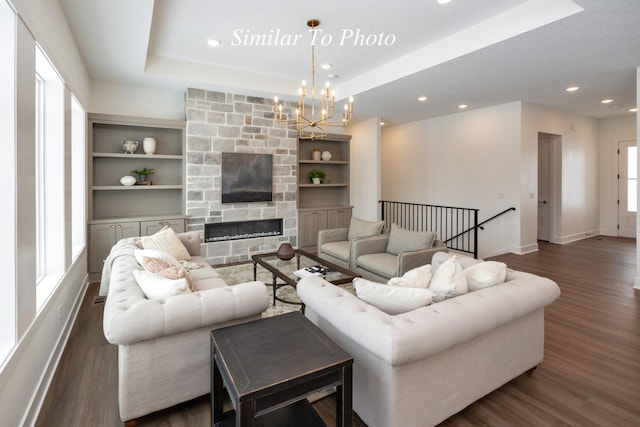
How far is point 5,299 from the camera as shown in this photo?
172 cm

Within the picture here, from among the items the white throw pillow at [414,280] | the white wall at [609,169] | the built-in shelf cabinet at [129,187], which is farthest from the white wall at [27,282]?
the white wall at [609,169]

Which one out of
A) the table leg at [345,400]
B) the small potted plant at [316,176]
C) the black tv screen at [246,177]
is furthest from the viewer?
the small potted plant at [316,176]

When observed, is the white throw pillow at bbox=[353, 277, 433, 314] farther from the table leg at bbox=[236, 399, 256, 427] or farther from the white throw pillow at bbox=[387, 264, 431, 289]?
the table leg at bbox=[236, 399, 256, 427]

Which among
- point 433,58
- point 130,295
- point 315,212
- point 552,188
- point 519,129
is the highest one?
point 433,58

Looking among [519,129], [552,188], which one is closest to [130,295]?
[519,129]

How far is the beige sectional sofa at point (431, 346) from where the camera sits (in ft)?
5.28

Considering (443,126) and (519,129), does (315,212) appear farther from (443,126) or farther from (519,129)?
(519,129)

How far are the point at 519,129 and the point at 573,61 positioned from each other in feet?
6.94

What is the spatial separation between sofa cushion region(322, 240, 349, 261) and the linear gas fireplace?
1582 mm

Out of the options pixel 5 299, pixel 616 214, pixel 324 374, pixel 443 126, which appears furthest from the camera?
pixel 616 214

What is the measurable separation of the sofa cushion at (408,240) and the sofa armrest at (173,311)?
243 cm

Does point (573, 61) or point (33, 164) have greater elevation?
point (573, 61)

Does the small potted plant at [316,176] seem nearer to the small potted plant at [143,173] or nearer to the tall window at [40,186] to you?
the small potted plant at [143,173]

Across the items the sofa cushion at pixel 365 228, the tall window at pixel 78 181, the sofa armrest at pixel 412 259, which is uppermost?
the tall window at pixel 78 181
